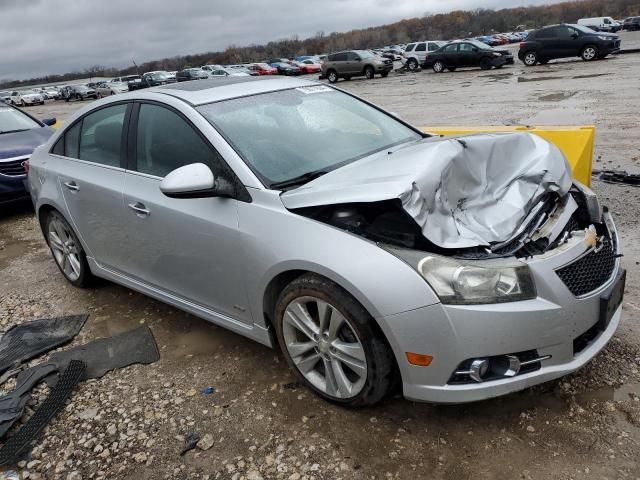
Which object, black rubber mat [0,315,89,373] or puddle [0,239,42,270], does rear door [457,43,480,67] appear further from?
black rubber mat [0,315,89,373]

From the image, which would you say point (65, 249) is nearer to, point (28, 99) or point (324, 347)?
point (324, 347)

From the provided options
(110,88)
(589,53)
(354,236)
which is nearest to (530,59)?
(589,53)

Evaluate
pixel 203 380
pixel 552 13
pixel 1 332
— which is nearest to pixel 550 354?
pixel 203 380

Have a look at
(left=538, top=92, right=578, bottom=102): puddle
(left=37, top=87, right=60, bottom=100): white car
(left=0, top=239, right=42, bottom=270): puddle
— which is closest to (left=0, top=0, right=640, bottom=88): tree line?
(left=37, top=87, right=60, bottom=100): white car

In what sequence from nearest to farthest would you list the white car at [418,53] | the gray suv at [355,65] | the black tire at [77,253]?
the black tire at [77,253] < the gray suv at [355,65] < the white car at [418,53]

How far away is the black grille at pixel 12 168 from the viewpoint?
7.15 meters

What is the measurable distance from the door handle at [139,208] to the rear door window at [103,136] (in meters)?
0.41

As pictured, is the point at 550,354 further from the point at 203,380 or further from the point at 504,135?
the point at 203,380

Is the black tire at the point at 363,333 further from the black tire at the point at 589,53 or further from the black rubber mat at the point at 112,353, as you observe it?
the black tire at the point at 589,53

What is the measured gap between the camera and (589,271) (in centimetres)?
254

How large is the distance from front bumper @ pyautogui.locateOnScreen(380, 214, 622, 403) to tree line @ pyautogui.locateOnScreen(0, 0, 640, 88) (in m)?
89.7

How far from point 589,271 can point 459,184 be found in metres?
0.77

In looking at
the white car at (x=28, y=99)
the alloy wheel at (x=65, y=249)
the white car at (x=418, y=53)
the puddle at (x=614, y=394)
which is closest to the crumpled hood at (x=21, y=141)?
the alloy wheel at (x=65, y=249)

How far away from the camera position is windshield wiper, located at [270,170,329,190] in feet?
9.61
